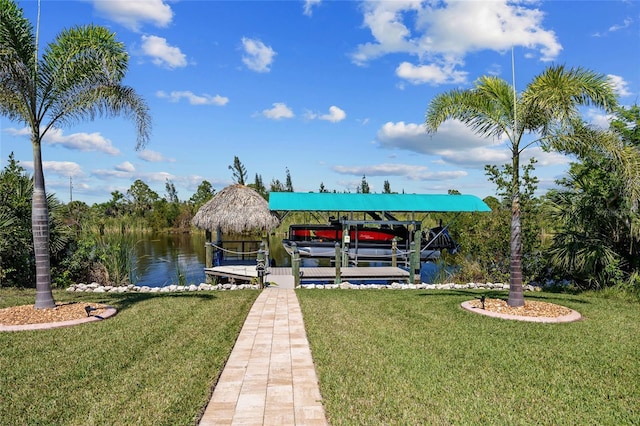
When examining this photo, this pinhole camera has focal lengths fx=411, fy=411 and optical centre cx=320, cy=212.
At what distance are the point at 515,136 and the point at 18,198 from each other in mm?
13549

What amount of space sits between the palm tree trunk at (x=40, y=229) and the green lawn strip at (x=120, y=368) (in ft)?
4.49

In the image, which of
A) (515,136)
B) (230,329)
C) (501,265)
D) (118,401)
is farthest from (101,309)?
(501,265)

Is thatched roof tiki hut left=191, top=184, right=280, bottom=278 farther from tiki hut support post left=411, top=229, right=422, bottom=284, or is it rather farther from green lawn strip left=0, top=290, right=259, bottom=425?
green lawn strip left=0, top=290, right=259, bottom=425

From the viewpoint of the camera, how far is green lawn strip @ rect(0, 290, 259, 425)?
4.10 m

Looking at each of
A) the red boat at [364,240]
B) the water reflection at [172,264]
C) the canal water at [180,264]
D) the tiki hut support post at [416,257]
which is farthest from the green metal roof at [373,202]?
the water reflection at [172,264]

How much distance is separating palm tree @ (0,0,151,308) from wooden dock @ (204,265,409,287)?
7.29 m

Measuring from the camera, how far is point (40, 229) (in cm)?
781

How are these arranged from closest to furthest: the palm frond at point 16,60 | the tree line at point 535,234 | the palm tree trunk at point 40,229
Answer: the palm frond at point 16,60 < the palm tree trunk at point 40,229 < the tree line at point 535,234

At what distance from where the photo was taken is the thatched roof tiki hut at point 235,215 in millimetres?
16938

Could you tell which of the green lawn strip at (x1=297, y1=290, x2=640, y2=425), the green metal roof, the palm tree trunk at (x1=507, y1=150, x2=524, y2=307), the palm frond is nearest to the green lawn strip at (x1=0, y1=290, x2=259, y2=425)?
the green lawn strip at (x1=297, y1=290, x2=640, y2=425)

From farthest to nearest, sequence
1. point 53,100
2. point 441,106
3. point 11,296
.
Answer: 1. point 11,296
2. point 441,106
3. point 53,100

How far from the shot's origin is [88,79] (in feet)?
28.1

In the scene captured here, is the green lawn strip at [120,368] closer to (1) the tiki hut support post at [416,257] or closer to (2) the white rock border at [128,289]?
(2) the white rock border at [128,289]

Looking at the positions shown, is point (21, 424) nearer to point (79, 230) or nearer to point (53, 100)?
point (53, 100)
